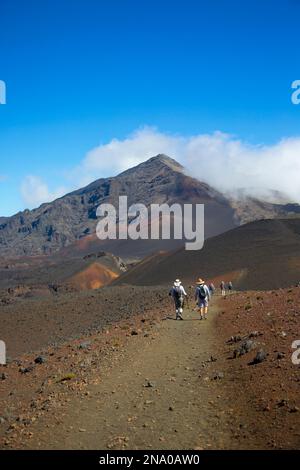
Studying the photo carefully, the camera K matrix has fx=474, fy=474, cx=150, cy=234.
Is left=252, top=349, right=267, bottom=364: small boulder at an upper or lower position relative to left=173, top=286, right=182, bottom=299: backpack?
lower

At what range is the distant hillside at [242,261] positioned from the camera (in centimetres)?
4888

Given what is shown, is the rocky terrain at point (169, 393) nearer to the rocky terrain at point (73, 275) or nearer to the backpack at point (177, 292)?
the backpack at point (177, 292)

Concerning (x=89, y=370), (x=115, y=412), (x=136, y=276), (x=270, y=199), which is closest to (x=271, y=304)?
(x=89, y=370)

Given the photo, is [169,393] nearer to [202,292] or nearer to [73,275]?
[202,292]

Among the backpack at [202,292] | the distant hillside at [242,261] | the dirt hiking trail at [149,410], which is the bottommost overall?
the dirt hiking trail at [149,410]

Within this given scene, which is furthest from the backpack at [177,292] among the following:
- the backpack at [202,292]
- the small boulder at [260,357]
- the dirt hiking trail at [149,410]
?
the small boulder at [260,357]

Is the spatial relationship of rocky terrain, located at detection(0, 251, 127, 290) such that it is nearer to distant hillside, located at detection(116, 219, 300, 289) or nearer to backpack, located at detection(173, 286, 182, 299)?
distant hillside, located at detection(116, 219, 300, 289)

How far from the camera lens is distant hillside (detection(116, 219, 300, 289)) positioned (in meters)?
48.9

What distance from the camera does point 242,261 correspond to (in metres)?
57.2

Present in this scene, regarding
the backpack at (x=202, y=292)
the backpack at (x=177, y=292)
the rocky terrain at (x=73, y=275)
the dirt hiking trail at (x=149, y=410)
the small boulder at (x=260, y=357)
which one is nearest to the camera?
the dirt hiking trail at (x=149, y=410)

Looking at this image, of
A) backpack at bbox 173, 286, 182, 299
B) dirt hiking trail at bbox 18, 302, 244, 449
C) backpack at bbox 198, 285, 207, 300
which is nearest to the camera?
dirt hiking trail at bbox 18, 302, 244, 449

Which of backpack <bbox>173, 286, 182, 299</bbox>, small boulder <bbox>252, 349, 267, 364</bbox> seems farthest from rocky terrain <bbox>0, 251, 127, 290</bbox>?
small boulder <bbox>252, 349, 267, 364</bbox>

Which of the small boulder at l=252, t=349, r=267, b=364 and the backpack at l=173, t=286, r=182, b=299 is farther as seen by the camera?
the backpack at l=173, t=286, r=182, b=299
